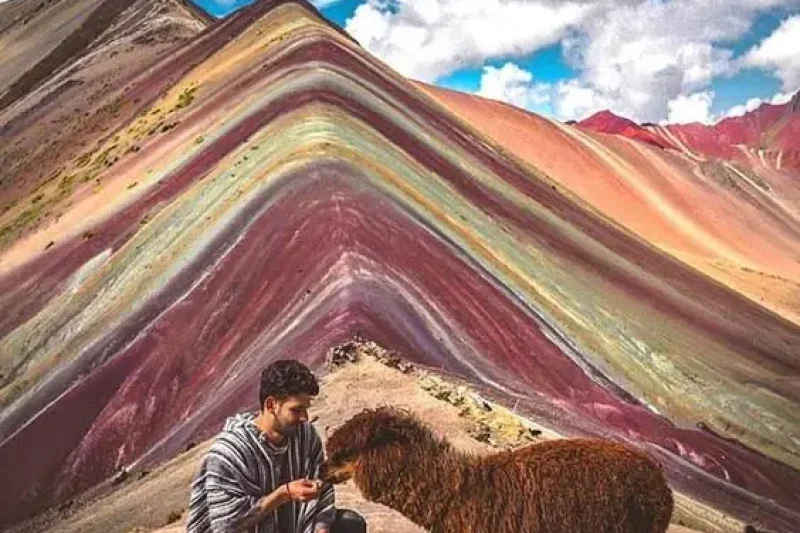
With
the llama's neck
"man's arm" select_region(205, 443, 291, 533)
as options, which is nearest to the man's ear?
"man's arm" select_region(205, 443, 291, 533)

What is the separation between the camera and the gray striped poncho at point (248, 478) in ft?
13.1

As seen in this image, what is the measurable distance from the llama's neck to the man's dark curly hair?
1062mm

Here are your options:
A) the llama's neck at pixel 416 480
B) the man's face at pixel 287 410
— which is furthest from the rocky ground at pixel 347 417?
the man's face at pixel 287 410

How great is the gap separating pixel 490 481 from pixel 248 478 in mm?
1563

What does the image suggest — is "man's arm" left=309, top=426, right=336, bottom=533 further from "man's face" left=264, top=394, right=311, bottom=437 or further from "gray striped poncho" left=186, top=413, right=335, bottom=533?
"man's face" left=264, top=394, right=311, bottom=437

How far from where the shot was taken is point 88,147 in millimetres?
26453

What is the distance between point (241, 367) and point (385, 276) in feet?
6.10

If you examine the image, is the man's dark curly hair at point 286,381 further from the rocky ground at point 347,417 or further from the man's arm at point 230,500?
the rocky ground at point 347,417

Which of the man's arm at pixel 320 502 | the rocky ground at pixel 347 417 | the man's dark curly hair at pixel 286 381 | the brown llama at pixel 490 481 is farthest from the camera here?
the rocky ground at pixel 347 417

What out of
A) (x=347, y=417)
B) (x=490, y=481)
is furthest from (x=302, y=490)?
(x=347, y=417)

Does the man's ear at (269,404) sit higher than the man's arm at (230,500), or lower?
higher

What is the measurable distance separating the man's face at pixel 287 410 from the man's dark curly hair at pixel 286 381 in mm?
20

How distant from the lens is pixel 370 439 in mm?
4926

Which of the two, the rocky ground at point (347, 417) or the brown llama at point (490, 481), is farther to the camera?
the rocky ground at point (347, 417)
